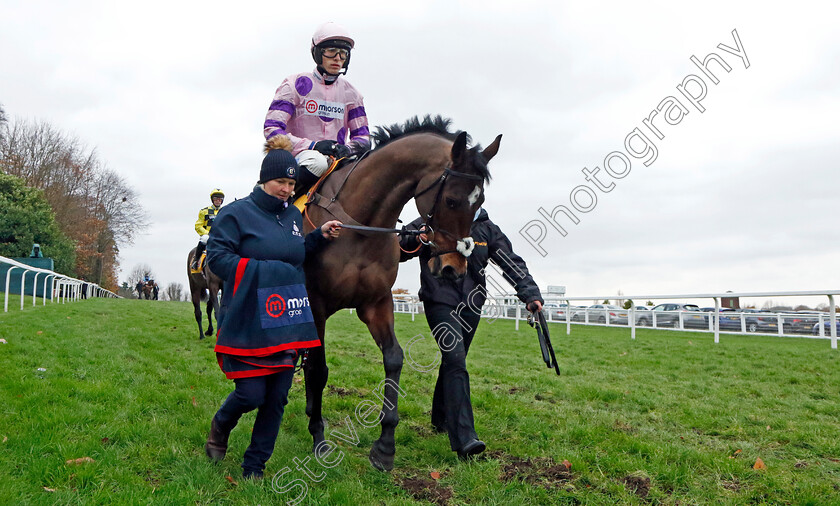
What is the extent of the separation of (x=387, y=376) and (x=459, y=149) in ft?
5.51

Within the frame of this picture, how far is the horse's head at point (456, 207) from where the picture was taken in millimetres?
3539

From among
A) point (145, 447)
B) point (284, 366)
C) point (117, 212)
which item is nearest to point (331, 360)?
point (145, 447)

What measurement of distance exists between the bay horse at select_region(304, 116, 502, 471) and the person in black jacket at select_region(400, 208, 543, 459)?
463 millimetres

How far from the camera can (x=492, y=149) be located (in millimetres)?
3867

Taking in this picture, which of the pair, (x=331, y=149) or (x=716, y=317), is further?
(x=716, y=317)

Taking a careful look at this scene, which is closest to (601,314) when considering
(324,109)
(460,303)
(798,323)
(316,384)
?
(798,323)

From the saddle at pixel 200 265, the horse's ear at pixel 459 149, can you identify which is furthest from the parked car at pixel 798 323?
the saddle at pixel 200 265

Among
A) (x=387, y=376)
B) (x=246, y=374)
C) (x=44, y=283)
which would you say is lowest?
(x=387, y=376)

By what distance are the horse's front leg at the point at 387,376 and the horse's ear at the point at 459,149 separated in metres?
1.17

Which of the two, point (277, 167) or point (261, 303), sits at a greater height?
point (277, 167)

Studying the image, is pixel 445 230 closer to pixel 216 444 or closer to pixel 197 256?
pixel 216 444

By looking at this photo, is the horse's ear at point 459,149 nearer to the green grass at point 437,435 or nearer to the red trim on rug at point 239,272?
the red trim on rug at point 239,272

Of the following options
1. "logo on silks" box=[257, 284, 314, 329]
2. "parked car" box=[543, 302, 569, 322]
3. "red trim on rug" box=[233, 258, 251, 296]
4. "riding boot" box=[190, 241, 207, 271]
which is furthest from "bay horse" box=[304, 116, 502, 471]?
"parked car" box=[543, 302, 569, 322]

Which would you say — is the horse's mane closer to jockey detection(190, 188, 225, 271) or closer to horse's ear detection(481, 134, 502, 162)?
horse's ear detection(481, 134, 502, 162)
